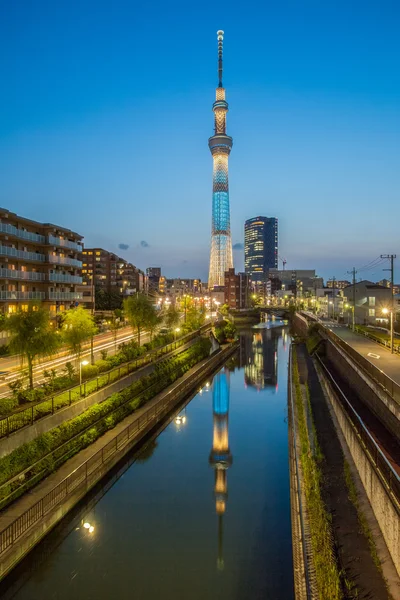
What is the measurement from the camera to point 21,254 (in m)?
34.7

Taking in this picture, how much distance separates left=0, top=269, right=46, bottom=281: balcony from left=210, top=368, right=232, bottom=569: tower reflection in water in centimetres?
1862

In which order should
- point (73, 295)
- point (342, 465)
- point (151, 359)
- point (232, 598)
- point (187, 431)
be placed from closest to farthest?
point (232, 598), point (342, 465), point (187, 431), point (151, 359), point (73, 295)

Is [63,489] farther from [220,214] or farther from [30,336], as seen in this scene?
[220,214]

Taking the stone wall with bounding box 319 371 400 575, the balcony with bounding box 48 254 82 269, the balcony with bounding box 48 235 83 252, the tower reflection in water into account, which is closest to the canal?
the tower reflection in water

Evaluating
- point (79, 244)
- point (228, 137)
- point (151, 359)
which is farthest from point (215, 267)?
point (151, 359)

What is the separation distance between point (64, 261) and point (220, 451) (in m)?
28.7

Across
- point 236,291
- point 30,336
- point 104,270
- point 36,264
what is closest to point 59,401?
point 30,336

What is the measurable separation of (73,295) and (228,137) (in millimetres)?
120826

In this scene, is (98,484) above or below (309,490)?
below

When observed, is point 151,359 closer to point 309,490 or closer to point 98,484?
point 98,484

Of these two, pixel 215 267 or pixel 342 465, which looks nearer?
pixel 342 465

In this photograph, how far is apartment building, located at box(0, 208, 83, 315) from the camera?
32.9 metres

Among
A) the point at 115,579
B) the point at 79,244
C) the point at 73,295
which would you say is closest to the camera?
the point at 115,579

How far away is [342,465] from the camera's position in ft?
46.8
